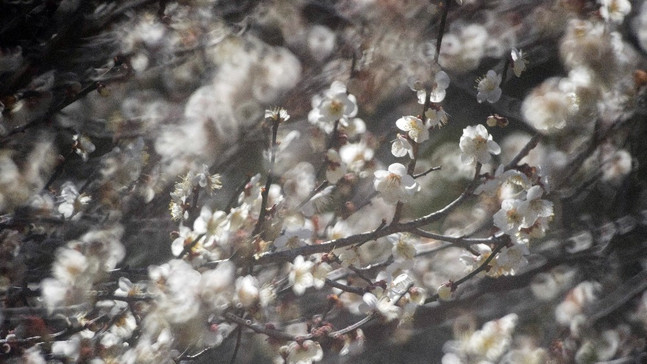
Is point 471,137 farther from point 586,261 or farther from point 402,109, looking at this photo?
point 586,261

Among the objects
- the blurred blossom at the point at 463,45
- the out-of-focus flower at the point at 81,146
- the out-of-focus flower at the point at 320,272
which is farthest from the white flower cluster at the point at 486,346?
the out-of-focus flower at the point at 81,146

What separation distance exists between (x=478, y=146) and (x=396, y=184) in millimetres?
197

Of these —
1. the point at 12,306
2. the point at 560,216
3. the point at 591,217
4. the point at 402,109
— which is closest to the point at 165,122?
the point at 12,306

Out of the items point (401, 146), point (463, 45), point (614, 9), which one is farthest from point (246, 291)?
point (463, 45)

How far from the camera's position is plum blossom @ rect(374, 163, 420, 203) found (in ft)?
3.90

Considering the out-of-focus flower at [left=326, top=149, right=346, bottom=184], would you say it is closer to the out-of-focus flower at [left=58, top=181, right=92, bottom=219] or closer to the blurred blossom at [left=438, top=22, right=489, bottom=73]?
the out-of-focus flower at [left=58, top=181, right=92, bottom=219]

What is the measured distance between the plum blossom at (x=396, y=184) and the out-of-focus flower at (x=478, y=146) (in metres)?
0.15

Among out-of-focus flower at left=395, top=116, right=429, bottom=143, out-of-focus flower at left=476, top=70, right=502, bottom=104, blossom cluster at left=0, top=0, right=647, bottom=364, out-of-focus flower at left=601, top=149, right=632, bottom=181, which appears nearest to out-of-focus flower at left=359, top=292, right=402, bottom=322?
blossom cluster at left=0, top=0, right=647, bottom=364

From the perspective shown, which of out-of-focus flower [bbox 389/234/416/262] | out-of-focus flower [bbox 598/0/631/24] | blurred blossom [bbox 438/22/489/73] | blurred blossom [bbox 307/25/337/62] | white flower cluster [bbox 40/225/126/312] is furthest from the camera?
blurred blossom [bbox 438/22/489/73]

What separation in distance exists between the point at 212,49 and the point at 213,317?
3.30 ft

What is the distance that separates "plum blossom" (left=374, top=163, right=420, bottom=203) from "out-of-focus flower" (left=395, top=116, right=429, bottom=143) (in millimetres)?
65

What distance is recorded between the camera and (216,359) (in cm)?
163

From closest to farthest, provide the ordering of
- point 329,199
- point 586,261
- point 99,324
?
1. point 99,324
2. point 329,199
3. point 586,261

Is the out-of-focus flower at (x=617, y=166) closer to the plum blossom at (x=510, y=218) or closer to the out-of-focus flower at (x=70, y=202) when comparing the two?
the plum blossom at (x=510, y=218)
